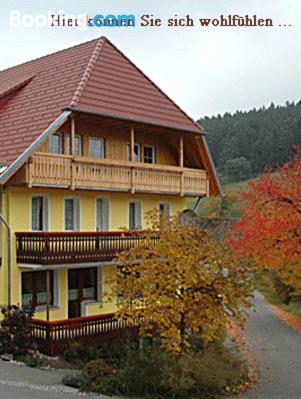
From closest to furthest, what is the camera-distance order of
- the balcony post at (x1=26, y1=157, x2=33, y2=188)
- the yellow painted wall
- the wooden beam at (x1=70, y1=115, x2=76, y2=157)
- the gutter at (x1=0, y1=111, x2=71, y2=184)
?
the gutter at (x1=0, y1=111, x2=71, y2=184)
the balcony post at (x1=26, y1=157, x2=33, y2=188)
the yellow painted wall
the wooden beam at (x1=70, y1=115, x2=76, y2=157)

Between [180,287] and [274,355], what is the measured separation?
7.28 metres

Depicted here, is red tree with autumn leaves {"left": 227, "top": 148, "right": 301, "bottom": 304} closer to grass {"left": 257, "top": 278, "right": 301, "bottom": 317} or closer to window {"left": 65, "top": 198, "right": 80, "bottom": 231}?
grass {"left": 257, "top": 278, "right": 301, "bottom": 317}

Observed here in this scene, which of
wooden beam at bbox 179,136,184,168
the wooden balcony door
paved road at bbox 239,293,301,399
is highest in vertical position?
wooden beam at bbox 179,136,184,168

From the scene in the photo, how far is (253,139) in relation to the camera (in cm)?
10462

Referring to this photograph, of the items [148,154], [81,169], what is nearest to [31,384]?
[81,169]

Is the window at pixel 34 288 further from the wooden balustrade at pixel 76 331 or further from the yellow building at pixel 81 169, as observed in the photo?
the wooden balustrade at pixel 76 331

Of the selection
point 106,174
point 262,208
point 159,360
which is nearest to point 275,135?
point 262,208

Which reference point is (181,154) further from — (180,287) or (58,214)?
(180,287)

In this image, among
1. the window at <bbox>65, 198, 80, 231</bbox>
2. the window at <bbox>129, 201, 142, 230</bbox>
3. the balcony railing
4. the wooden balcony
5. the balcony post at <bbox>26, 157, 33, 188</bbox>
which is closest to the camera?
the balcony post at <bbox>26, 157, 33, 188</bbox>

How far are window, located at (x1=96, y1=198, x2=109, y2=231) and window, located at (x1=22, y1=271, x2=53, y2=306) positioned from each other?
3.42m

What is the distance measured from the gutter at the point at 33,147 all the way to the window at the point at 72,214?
358 centimetres

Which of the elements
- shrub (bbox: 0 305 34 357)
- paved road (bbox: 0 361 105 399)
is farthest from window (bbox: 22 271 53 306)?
paved road (bbox: 0 361 105 399)

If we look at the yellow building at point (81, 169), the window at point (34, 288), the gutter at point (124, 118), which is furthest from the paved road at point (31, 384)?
the gutter at point (124, 118)

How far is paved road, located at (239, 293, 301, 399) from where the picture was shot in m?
16.9
